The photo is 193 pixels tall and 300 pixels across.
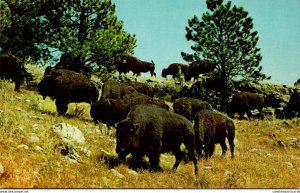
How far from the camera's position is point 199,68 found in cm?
2142

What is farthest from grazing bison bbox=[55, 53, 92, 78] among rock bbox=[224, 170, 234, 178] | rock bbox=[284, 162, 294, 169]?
rock bbox=[224, 170, 234, 178]

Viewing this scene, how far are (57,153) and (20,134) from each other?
72cm

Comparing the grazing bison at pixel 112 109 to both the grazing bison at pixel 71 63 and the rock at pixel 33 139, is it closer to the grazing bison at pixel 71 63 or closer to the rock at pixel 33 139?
the rock at pixel 33 139

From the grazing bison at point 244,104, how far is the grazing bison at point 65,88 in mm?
9478

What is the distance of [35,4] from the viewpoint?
538 inches

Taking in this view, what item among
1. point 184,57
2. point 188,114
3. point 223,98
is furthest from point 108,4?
point 223,98

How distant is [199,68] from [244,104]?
3.58 m

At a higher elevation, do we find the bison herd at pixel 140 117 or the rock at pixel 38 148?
the bison herd at pixel 140 117

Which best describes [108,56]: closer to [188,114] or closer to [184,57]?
[188,114]

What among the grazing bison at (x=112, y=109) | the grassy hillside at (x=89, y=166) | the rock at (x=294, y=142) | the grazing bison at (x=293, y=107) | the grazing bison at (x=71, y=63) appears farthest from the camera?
A: the grazing bison at (x=293, y=107)

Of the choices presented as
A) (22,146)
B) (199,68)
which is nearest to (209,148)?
(22,146)

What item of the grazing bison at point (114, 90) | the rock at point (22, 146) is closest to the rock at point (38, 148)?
the rock at point (22, 146)

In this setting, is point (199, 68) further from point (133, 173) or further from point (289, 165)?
point (133, 173)

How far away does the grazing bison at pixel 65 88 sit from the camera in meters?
9.94
